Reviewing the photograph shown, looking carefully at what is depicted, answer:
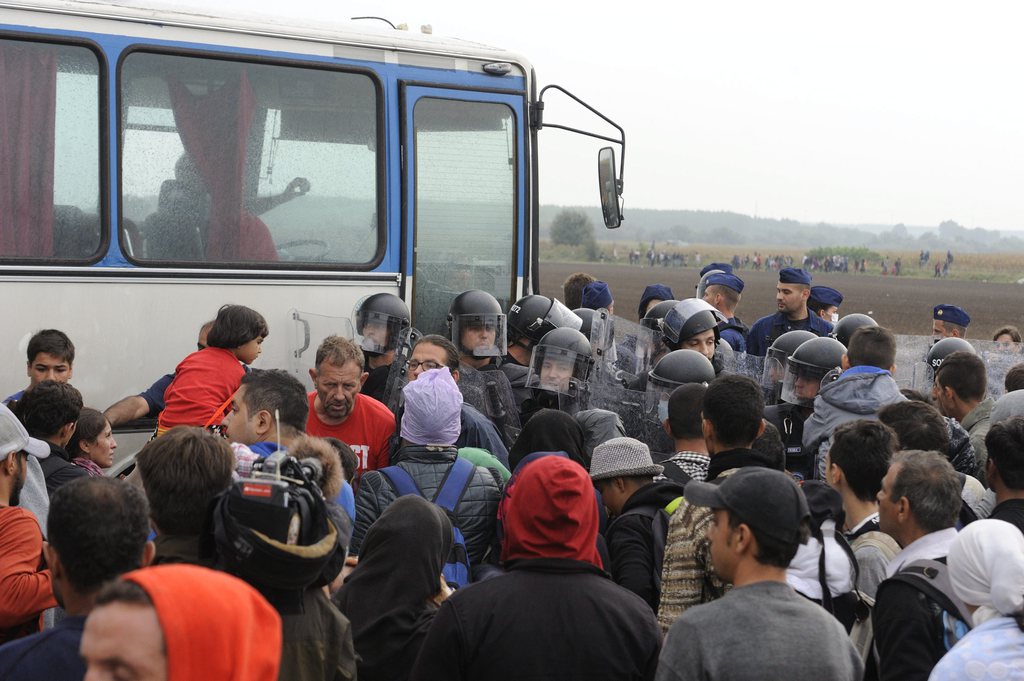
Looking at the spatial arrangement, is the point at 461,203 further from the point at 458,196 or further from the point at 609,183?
the point at 609,183

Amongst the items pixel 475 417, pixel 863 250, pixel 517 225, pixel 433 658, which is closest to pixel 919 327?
pixel 517 225

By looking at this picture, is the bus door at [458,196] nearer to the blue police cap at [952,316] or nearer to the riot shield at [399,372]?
the riot shield at [399,372]

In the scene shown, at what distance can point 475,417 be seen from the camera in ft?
19.3

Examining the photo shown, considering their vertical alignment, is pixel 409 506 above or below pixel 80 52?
below

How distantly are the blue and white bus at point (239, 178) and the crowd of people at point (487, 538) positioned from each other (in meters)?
0.76

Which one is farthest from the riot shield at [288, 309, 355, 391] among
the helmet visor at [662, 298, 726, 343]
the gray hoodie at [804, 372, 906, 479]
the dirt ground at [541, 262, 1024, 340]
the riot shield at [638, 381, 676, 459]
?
the dirt ground at [541, 262, 1024, 340]

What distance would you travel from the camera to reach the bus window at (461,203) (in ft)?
26.9

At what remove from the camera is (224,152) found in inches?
291

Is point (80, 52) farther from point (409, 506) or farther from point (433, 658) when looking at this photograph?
point (433, 658)

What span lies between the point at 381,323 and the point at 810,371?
109 inches

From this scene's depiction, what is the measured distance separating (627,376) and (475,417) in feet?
7.56

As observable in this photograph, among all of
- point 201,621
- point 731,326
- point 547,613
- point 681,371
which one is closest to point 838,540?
point 547,613

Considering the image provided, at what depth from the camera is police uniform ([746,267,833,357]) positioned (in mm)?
9891

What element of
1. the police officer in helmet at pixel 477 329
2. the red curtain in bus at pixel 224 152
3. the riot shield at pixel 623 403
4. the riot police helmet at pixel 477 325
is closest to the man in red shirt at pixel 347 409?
the police officer in helmet at pixel 477 329
